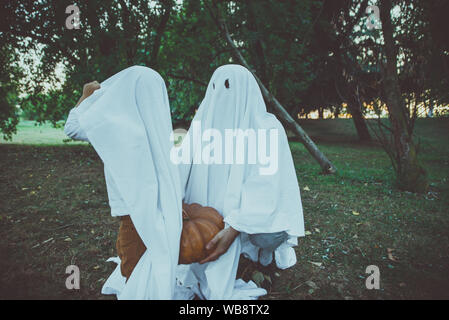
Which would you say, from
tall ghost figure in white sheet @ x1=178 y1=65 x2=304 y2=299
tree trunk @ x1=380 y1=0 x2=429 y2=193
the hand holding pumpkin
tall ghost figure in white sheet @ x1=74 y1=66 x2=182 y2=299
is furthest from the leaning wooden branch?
the hand holding pumpkin

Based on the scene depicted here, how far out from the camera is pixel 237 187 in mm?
2479

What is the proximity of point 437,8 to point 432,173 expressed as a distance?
4882mm

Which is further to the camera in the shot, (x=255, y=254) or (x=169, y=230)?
(x=255, y=254)

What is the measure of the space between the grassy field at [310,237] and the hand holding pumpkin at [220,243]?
622 mm

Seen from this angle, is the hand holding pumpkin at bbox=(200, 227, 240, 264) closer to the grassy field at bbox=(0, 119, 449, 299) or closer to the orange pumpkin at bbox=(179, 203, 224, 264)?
the orange pumpkin at bbox=(179, 203, 224, 264)

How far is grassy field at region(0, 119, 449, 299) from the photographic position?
2777 mm

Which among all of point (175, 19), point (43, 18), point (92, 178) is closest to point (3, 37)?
point (43, 18)

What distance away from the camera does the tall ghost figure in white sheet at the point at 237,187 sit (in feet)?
7.68

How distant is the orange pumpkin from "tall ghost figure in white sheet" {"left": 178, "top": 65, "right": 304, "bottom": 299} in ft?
0.41

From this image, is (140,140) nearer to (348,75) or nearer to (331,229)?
(331,229)

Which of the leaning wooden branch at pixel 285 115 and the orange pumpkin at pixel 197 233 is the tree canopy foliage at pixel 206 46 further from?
the orange pumpkin at pixel 197 233
